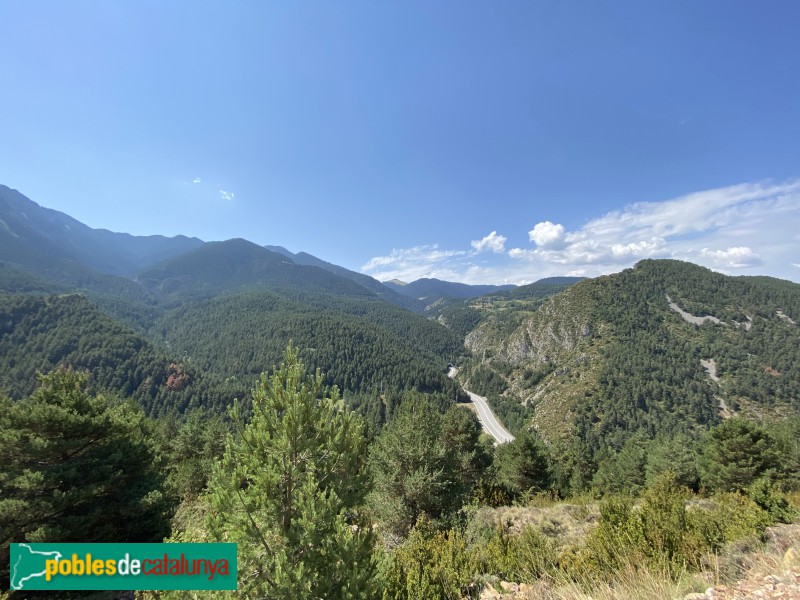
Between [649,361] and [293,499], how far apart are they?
570 feet

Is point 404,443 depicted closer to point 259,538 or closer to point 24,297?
point 259,538

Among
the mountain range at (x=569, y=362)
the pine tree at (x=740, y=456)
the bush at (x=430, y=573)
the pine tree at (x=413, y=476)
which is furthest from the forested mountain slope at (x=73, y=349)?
the pine tree at (x=740, y=456)

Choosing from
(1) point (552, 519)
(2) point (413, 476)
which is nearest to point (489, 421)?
(1) point (552, 519)

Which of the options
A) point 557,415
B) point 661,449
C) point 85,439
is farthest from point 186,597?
point 557,415

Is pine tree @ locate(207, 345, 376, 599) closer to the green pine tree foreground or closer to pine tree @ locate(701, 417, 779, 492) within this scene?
the green pine tree foreground

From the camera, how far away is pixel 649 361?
13750 cm

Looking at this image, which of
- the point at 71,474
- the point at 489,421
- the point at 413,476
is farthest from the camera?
the point at 489,421

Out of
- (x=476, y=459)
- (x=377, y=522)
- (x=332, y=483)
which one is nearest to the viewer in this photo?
(x=332, y=483)

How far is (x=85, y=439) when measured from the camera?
1575 centimetres

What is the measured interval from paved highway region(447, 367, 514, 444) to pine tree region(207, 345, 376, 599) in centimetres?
9999

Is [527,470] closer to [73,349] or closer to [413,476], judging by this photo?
[413,476]

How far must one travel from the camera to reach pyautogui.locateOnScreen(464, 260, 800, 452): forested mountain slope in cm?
11338

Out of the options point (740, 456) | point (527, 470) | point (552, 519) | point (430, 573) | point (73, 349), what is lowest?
point (73, 349)

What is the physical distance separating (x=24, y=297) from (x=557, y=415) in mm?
258239
